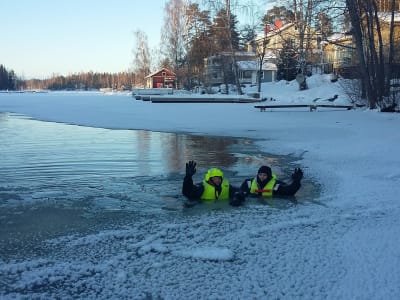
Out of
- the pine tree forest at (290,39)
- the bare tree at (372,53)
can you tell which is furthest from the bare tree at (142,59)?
the bare tree at (372,53)

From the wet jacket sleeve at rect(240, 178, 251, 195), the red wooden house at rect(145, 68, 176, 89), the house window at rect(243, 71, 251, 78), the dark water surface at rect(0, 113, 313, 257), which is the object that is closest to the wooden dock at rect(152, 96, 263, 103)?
the dark water surface at rect(0, 113, 313, 257)

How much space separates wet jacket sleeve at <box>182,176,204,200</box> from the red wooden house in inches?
2872

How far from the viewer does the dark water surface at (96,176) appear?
17.7ft

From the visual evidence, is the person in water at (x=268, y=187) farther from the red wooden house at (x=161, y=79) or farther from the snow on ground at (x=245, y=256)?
the red wooden house at (x=161, y=79)

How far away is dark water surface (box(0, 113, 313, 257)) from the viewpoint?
5.41 metres

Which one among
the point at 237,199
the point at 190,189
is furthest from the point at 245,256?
the point at 190,189

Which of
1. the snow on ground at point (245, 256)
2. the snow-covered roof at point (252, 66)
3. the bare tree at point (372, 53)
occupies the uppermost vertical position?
the snow-covered roof at point (252, 66)

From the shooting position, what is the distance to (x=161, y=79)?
8219cm

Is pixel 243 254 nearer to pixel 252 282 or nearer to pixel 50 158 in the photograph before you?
pixel 252 282

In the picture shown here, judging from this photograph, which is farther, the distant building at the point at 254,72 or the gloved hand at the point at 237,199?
the distant building at the point at 254,72

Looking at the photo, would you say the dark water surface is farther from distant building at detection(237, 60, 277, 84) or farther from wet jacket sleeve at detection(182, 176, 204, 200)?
distant building at detection(237, 60, 277, 84)

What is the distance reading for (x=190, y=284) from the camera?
366cm

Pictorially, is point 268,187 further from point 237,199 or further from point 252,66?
point 252,66

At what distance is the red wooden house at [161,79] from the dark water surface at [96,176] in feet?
215
